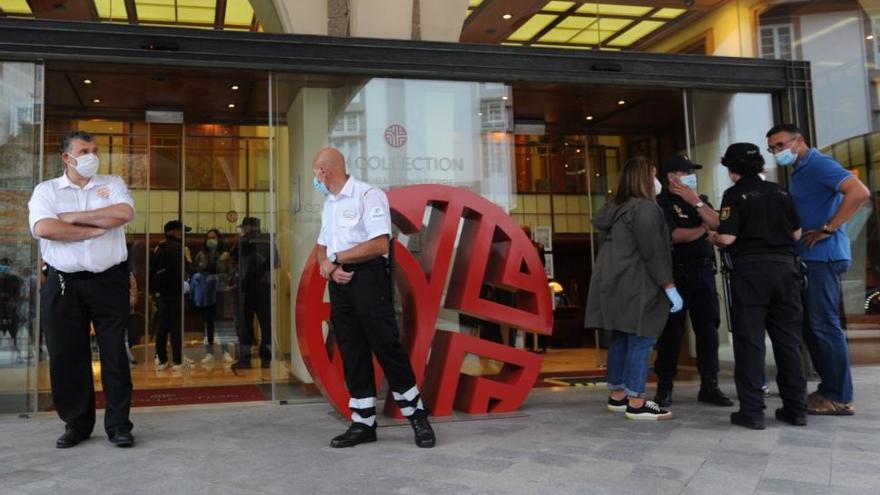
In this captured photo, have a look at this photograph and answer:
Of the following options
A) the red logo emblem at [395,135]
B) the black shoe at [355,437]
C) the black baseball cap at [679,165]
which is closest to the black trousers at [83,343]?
the black shoe at [355,437]

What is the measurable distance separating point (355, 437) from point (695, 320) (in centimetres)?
263

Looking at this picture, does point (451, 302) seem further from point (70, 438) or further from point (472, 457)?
point (70, 438)

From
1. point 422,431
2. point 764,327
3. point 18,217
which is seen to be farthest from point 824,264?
point 18,217

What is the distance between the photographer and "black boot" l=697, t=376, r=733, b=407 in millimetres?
4730

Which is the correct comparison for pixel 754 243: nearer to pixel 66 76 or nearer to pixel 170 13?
pixel 170 13

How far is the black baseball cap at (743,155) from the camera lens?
4047 mm

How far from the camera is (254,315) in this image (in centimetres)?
773

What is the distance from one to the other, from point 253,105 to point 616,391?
513cm

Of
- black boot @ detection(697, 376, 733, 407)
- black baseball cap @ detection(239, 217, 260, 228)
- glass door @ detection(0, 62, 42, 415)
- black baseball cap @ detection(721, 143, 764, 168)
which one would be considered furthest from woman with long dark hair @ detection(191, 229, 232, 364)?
black baseball cap @ detection(721, 143, 764, 168)

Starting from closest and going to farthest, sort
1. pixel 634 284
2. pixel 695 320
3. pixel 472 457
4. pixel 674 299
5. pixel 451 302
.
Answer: pixel 472 457 < pixel 674 299 < pixel 634 284 < pixel 451 302 < pixel 695 320

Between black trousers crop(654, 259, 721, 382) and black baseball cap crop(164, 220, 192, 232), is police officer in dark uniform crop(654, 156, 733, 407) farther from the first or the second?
black baseball cap crop(164, 220, 192, 232)

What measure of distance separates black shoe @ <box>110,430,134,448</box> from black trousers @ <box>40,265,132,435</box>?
0.03 metres

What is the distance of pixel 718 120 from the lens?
6.42 m

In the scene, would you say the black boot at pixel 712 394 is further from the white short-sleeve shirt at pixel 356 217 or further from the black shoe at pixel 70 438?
the black shoe at pixel 70 438
